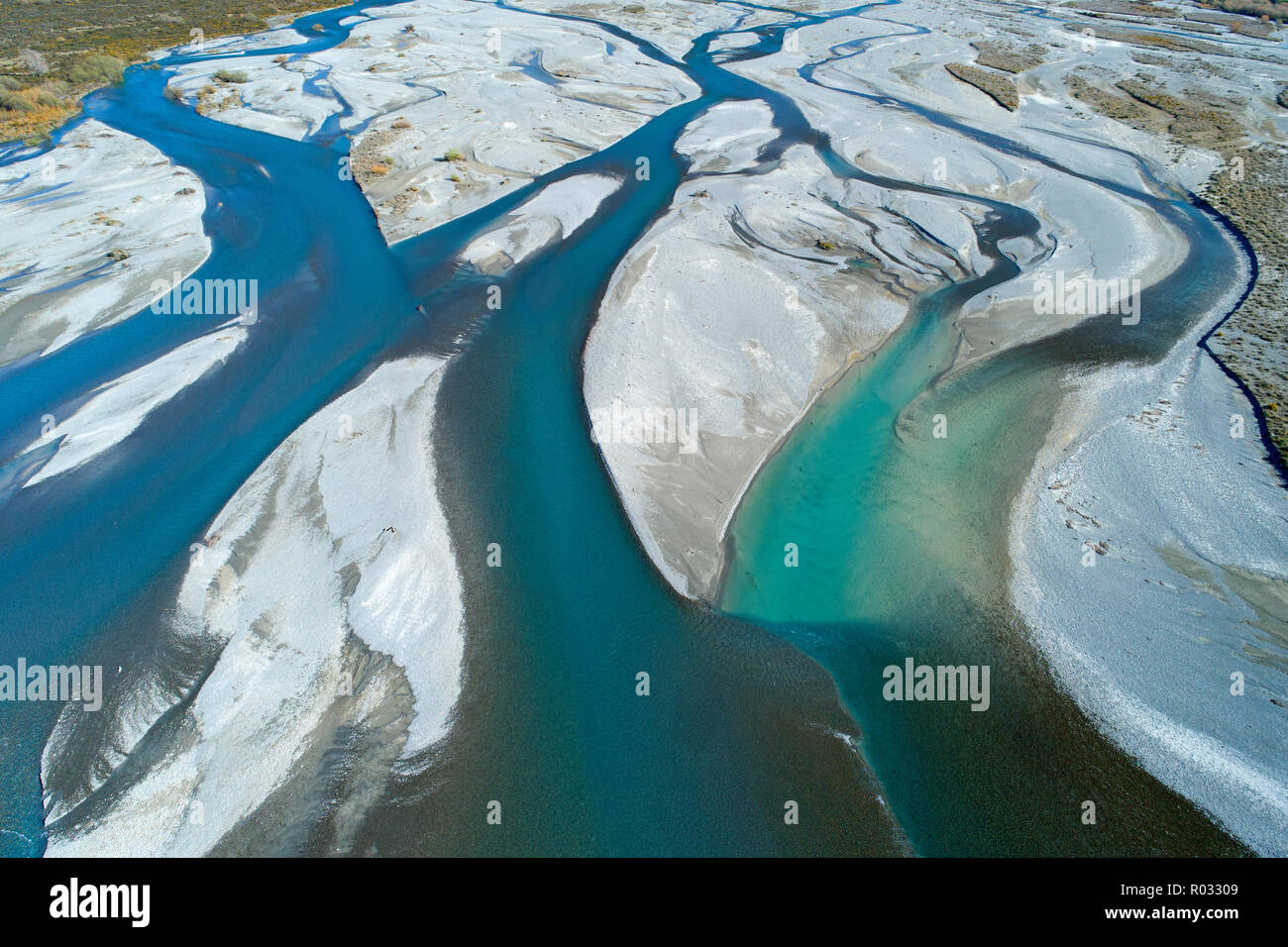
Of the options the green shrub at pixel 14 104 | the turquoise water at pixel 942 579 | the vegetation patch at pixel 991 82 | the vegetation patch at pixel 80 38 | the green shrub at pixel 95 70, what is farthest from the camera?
the green shrub at pixel 95 70

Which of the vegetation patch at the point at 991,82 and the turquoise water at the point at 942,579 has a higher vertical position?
the vegetation patch at the point at 991,82

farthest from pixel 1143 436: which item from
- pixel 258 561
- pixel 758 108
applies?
pixel 758 108

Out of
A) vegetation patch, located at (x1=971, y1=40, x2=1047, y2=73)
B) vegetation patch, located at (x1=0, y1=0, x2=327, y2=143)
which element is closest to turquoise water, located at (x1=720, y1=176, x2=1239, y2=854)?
vegetation patch, located at (x1=971, y1=40, x2=1047, y2=73)

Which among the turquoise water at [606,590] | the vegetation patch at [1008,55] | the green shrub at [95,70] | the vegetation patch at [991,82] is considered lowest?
the turquoise water at [606,590]

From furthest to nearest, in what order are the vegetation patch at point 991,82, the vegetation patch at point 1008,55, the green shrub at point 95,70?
the vegetation patch at point 1008,55
the green shrub at point 95,70
the vegetation patch at point 991,82

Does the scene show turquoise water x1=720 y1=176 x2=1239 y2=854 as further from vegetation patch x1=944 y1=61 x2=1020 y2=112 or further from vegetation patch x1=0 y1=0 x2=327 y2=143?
vegetation patch x1=0 y1=0 x2=327 y2=143

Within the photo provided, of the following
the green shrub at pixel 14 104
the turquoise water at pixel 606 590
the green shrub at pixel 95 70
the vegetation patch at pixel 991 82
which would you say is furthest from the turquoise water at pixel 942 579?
the green shrub at pixel 95 70

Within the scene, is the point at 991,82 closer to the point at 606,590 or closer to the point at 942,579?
the point at 942,579

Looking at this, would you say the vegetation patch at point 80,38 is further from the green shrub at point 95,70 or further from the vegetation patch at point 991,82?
the vegetation patch at point 991,82
